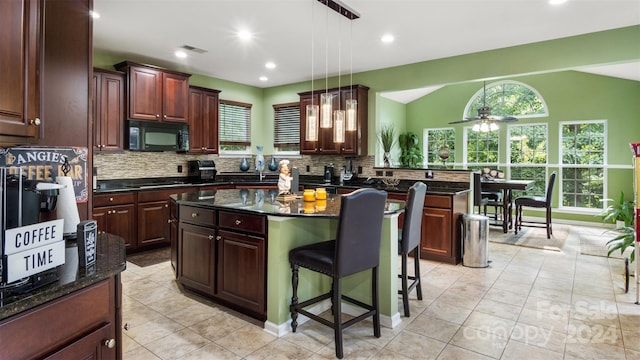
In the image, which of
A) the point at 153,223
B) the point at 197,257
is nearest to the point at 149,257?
the point at 153,223

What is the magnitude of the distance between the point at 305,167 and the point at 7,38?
222 inches

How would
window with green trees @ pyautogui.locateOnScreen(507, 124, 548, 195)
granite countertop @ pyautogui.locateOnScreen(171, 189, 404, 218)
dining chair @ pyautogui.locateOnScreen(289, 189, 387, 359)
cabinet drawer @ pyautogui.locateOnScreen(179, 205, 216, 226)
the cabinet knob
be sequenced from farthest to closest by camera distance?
window with green trees @ pyautogui.locateOnScreen(507, 124, 548, 195), cabinet drawer @ pyautogui.locateOnScreen(179, 205, 216, 226), granite countertop @ pyautogui.locateOnScreen(171, 189, 404, 218), dining chair @ pyautogui.locateOnScreen(289, 189, 387, 359), the cabinet knob

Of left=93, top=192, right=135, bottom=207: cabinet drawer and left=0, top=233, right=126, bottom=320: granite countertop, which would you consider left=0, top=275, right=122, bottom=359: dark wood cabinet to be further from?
left=93, top=192, right=135, bottom=207: cabinet drawer

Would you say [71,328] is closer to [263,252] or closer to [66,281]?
[66,281]

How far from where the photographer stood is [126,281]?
12.0 ft

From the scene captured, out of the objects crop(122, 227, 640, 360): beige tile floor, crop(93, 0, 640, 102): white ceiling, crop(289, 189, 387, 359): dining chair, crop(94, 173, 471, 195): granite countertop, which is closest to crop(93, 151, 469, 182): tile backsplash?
crop(94, 173, 471, 195): granite countertop

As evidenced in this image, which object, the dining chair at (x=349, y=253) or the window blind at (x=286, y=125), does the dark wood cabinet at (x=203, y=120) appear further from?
the dining chair at (x=349, y=253)

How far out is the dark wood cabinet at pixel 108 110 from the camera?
4.46 m

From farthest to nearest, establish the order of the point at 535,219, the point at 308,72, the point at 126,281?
the point at 535,219
the point at 308,72
the point at 126,281

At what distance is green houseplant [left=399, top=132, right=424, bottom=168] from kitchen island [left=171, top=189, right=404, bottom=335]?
226 inches

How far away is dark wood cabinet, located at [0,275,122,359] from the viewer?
3.28ft

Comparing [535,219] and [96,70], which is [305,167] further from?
[535,219]

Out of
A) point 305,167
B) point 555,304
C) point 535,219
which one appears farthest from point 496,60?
point 535,219

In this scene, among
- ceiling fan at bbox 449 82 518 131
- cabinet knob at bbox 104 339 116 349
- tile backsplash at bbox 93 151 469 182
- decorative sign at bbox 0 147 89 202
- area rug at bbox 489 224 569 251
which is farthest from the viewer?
ceiling fan at bbox 449 82 518 131
